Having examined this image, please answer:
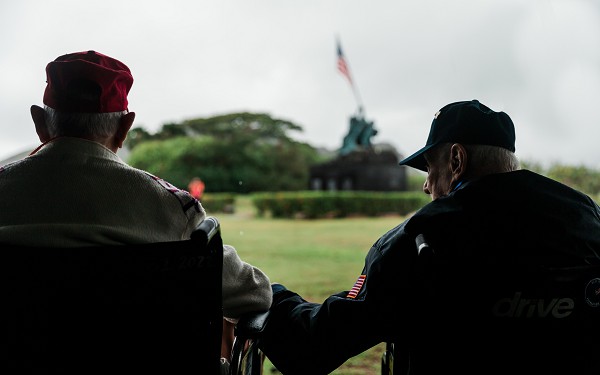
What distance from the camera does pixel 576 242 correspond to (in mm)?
907

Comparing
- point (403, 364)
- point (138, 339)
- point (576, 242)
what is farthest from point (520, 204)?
point (138, 339)

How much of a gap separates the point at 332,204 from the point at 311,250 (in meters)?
3.83

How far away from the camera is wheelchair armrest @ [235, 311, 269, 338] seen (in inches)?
41.9

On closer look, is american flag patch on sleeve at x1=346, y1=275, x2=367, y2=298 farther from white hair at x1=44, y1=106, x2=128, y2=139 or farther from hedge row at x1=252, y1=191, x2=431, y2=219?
hedge row at x1=252, y1=191, x2=431, y2=219

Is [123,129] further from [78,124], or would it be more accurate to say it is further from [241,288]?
[241,288]

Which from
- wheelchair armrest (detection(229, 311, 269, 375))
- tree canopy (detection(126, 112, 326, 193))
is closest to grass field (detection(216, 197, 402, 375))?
tree canopy (detection(126, 112, 326, 193))

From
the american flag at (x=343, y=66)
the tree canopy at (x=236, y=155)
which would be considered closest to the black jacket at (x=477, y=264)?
the american flag at (x=343, y=66)

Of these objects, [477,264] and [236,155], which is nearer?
[477,264]

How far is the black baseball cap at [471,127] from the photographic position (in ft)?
Result: 3.40

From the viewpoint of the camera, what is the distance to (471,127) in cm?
104

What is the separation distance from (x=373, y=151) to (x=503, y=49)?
29.9 ft

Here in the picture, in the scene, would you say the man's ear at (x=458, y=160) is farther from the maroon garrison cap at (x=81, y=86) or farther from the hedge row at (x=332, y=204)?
the hedge row at (x=332, y=204)

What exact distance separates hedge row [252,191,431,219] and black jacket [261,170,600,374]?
9.94 m

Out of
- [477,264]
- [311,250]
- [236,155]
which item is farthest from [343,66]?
[477,264]
